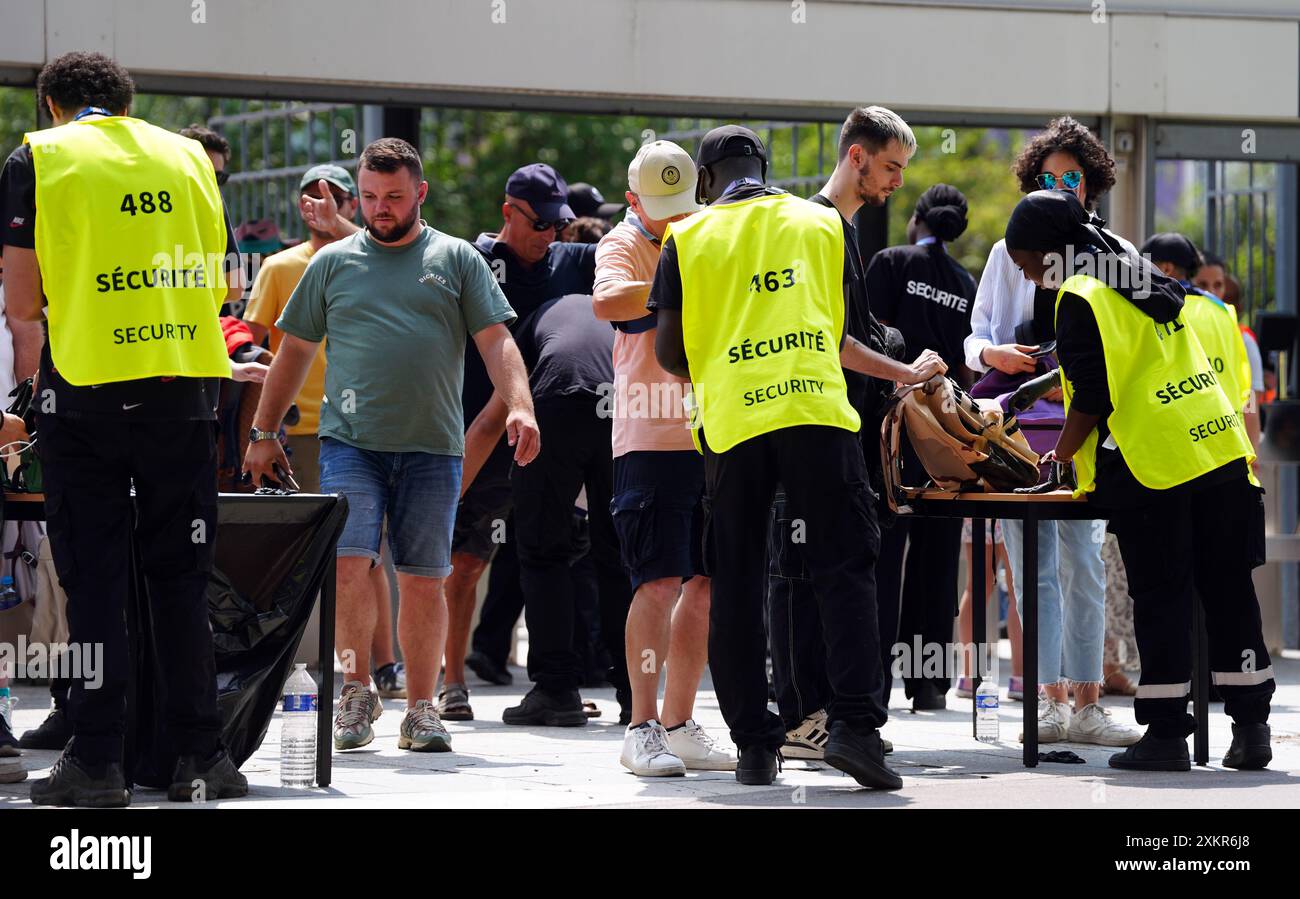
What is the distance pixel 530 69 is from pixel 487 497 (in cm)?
230

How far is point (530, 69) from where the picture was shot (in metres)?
9.51

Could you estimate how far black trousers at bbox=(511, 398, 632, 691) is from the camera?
7.66 m

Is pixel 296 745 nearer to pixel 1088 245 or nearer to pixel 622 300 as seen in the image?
pixel 622 300

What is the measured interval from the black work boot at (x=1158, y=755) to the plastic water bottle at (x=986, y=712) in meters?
0.81

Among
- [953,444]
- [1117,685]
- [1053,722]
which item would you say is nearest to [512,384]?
[953,444]

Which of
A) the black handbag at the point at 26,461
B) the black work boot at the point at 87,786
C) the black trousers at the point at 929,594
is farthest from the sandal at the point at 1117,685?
the black work boot at the point at 87,786

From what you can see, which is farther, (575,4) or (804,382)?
(575,4)

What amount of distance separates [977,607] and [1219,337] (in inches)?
52.9

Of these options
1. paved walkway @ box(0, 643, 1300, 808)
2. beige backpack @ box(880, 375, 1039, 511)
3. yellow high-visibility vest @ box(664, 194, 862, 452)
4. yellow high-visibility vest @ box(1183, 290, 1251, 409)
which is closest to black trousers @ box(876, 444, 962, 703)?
paved walkway @ box(0, 643, 1300, 808)

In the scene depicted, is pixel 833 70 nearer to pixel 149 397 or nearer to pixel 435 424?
pixel 435 424

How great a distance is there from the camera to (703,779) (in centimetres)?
611

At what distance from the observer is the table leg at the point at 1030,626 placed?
6.19 m
